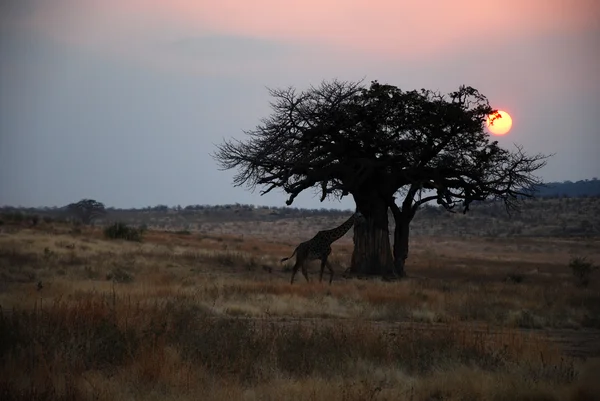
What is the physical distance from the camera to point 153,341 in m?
9.77

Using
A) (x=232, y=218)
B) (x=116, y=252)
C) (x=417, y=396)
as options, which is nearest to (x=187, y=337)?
(x=417, y=396)

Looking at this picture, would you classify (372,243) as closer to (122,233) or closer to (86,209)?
(122,233)

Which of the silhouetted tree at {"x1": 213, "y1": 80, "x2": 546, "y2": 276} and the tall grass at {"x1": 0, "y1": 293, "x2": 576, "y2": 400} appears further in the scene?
the silhouetted tree at {"x1": 213, "y1": 80, "x2": 546, "y2": 276}

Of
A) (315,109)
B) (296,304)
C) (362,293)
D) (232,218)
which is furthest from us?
(232,218)

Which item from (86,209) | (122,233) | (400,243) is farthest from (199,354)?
(86,209)

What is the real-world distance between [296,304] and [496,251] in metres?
50.2

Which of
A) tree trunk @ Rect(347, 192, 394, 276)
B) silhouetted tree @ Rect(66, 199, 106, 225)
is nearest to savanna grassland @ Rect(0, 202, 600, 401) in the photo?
tree trunk @ Rect(347, 192, 394, 276)

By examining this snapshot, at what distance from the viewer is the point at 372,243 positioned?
29078 mm

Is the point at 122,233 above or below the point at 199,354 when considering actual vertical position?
above

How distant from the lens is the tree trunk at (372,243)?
1141 inches

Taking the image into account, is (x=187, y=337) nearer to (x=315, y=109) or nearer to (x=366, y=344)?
(x=366, y=344)

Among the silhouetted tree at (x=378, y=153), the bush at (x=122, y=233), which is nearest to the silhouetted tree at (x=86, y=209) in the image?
the bush at (x=122, y=233)

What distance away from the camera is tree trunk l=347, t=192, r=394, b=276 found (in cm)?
2898

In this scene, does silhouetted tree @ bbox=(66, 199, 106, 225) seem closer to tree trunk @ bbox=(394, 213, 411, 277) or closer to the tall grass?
tree trunk @ bbox=(394, 213, 411, 277)
